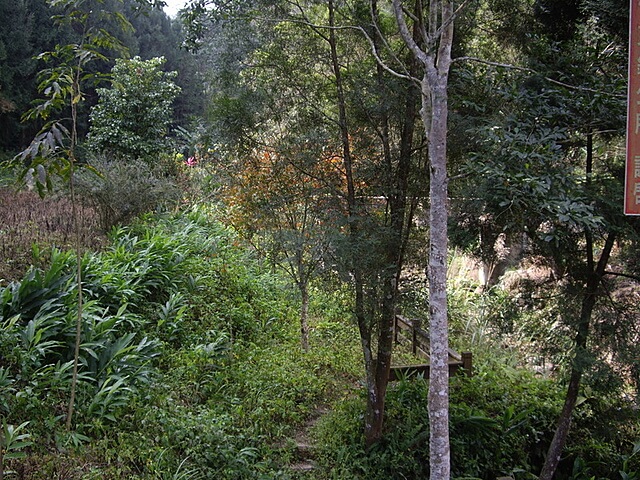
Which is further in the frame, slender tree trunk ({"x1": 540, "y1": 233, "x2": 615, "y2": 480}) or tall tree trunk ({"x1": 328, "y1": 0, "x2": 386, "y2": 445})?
tall tree trunk ({"x1": 328, "y1": 0, "x2": 386, "y2": 445})

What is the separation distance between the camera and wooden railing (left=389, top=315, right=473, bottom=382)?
4551mm

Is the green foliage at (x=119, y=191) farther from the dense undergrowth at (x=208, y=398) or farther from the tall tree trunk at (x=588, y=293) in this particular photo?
the tall tree trunk at (x=588, y=293)

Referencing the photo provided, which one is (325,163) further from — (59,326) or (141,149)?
(141,149)

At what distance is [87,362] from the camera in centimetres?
363

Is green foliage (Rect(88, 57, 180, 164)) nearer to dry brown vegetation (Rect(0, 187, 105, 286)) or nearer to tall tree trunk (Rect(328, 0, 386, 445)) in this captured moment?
dry brown vegetation (Rect(0, 187, 105, 286))

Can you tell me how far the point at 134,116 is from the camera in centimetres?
922

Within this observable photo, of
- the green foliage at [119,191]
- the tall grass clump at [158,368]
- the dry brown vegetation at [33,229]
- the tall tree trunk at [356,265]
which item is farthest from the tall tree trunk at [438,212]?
the green foliage at [119,191]

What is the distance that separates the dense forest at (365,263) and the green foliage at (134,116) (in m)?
4.03

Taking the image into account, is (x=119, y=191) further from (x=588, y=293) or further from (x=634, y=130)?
(x=634, y=130)

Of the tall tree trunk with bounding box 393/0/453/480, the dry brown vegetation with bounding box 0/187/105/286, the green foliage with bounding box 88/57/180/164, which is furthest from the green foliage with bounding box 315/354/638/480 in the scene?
the green foliage with bounding box 88/57/180/164

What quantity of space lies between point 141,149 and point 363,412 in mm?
6884

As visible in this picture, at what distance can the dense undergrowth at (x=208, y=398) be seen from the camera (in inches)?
122

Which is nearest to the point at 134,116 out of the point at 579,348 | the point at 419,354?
the point at 419,354

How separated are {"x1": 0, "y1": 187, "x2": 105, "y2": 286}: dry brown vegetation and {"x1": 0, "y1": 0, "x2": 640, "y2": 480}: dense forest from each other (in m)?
0.07
